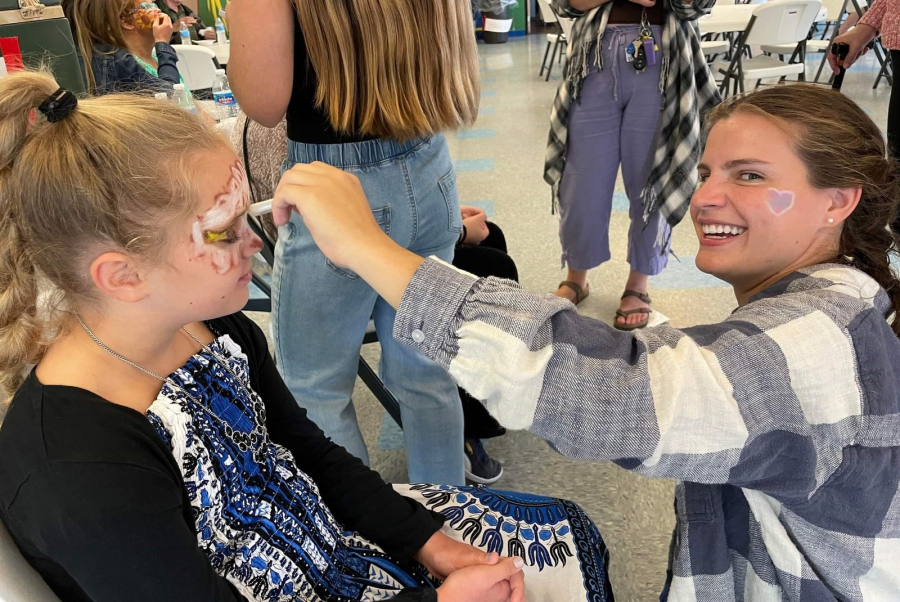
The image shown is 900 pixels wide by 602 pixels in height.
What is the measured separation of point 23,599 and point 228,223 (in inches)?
16.9

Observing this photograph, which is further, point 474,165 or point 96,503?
point 474,165

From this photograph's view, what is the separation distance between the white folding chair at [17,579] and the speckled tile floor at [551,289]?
1.10 m

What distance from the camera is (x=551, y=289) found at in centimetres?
259

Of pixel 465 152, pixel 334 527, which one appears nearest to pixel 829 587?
pixel 334 527

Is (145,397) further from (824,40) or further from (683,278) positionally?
(824,40)

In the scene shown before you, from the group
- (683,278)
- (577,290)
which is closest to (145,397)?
(577,290)

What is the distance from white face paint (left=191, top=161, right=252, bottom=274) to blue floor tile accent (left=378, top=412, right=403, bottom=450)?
44.7 inches

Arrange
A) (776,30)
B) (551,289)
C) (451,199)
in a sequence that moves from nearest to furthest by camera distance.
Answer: (451,199) → (551,289) → (776,30)

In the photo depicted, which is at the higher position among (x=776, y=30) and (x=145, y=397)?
(x=145, y=397)

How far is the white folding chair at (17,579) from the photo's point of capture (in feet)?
1.87

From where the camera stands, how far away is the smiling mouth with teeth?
0.92 meters

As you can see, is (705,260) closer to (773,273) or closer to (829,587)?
(773,273)

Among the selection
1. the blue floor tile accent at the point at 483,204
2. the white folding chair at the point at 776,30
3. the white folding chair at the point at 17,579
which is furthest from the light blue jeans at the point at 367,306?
the white folding chair at the point at 776,30

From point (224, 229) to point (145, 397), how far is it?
0.70ft
